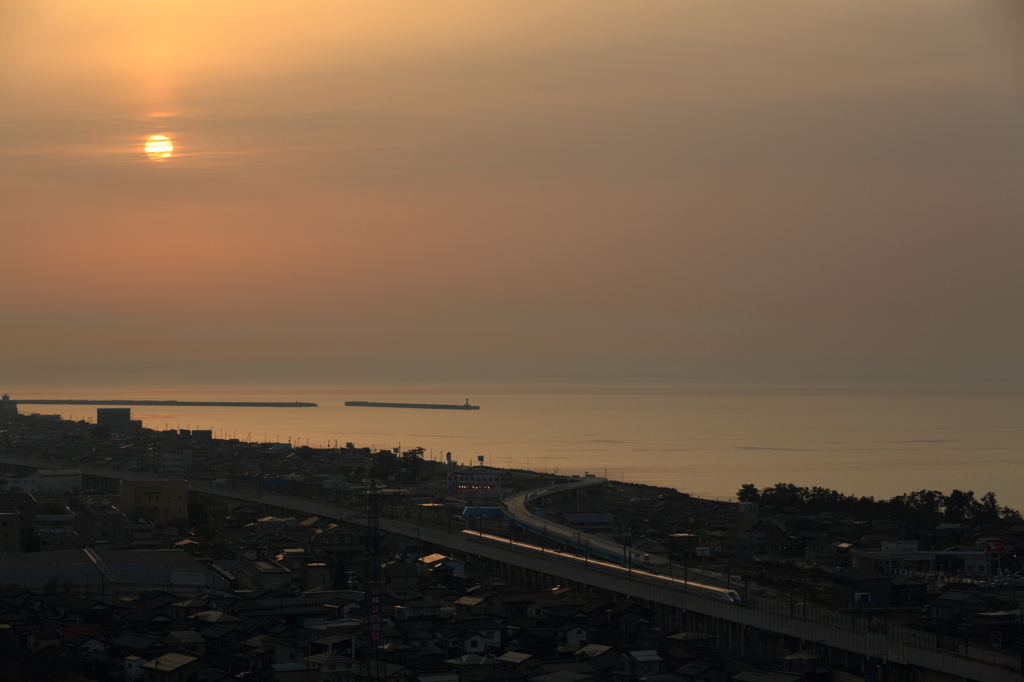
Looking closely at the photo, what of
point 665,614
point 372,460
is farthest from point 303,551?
point 372,460

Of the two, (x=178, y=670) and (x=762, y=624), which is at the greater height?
(x=762, y=624)

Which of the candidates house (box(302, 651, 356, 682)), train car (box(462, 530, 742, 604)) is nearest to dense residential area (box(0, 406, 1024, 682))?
house (box(302, 651, 356, 682))

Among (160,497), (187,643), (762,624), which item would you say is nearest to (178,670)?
(187,643)

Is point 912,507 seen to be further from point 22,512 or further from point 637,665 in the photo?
point 22,512

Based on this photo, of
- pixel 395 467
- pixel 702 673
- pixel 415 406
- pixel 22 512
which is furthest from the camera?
pixel 415 406

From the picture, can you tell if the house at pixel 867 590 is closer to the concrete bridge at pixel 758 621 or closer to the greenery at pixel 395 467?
the concrete bridge at pixel 758 621

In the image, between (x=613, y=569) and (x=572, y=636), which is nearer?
(x=572, y=636)
